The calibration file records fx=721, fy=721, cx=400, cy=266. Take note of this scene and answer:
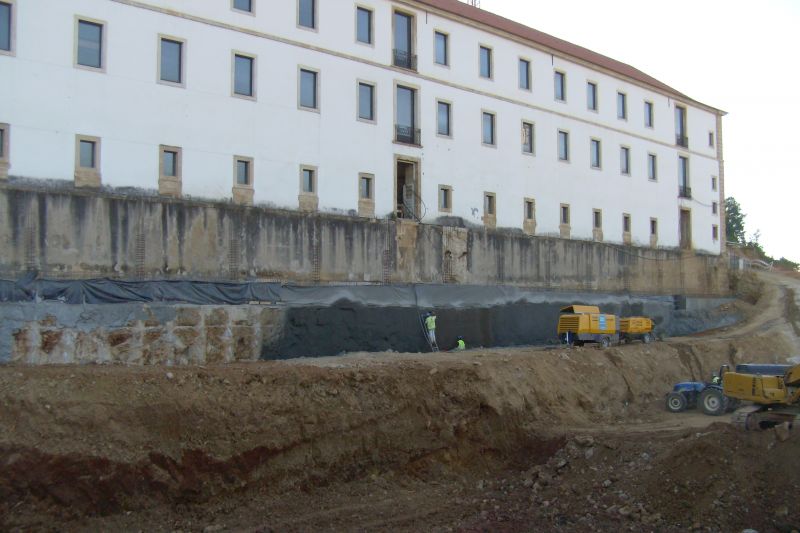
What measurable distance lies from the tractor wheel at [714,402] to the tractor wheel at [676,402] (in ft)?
2.40

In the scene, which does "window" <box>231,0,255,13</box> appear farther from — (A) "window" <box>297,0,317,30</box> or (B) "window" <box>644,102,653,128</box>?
(B) "window" <box>644,102,653,128</box>

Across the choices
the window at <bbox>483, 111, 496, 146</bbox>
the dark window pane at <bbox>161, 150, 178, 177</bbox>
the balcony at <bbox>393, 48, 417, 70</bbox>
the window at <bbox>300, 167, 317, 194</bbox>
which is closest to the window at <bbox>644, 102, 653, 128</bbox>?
the window at <bbox>483, 111, 496, 146</bbox>

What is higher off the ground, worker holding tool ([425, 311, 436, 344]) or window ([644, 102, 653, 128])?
window ([644, 102, 653, 128])

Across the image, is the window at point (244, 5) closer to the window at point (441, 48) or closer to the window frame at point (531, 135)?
the window at point (441, 48)

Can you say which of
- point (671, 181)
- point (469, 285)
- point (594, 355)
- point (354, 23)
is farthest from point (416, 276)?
point (671, 181)

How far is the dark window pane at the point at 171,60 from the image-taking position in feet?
80.4

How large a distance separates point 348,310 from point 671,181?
28.5 meters

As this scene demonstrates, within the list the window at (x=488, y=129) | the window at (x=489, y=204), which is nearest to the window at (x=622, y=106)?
the window at (x=488, y=129)

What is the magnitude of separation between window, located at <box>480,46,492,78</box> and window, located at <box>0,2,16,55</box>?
2030 cm

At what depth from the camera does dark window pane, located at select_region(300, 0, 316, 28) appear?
28266 millimetres

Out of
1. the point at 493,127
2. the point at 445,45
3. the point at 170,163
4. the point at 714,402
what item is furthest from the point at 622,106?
the point at 170,163

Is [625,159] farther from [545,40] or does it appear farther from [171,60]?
[171,60]

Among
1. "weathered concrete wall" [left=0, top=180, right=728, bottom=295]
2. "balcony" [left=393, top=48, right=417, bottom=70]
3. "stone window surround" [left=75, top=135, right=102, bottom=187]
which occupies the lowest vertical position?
"weathered concrete wall" [left=0, top=180, right=728, bottom=295]

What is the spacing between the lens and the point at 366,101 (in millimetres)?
30078
